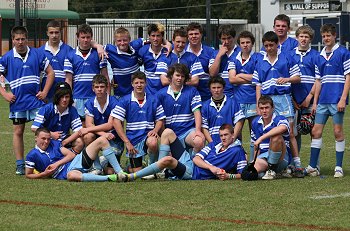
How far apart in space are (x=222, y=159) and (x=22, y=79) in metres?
2.84

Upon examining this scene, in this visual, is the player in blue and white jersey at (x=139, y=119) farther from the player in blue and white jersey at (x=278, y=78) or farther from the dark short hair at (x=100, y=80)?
the player in blue and white jersey at (x=278, y=78)

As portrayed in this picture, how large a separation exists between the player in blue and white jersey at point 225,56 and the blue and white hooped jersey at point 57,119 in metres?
2.02

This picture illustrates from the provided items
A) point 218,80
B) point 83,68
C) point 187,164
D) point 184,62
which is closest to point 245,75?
point 218,80

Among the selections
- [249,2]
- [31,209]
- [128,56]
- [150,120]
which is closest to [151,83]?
[128,56]

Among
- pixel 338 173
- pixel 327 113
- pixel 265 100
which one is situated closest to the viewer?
pixel 265 100

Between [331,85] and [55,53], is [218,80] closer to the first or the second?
[331,85]

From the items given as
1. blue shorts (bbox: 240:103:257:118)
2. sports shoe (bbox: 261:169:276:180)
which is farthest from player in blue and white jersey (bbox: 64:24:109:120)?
sports shoe (bbox: 261:169:276:180)

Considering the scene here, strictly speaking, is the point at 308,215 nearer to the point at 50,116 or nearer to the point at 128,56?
the point at 50,116

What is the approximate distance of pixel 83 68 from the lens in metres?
12.2

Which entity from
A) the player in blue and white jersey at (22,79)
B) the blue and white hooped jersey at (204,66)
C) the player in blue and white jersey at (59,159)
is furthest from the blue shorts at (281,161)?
the player in blue and white jersey at (22,79)

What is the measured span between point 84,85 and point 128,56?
77 cm

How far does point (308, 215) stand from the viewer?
8266 millimetres

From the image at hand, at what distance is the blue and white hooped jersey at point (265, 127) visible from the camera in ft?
35.6

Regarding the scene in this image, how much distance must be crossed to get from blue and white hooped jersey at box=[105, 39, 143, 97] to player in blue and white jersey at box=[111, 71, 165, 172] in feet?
4.43
